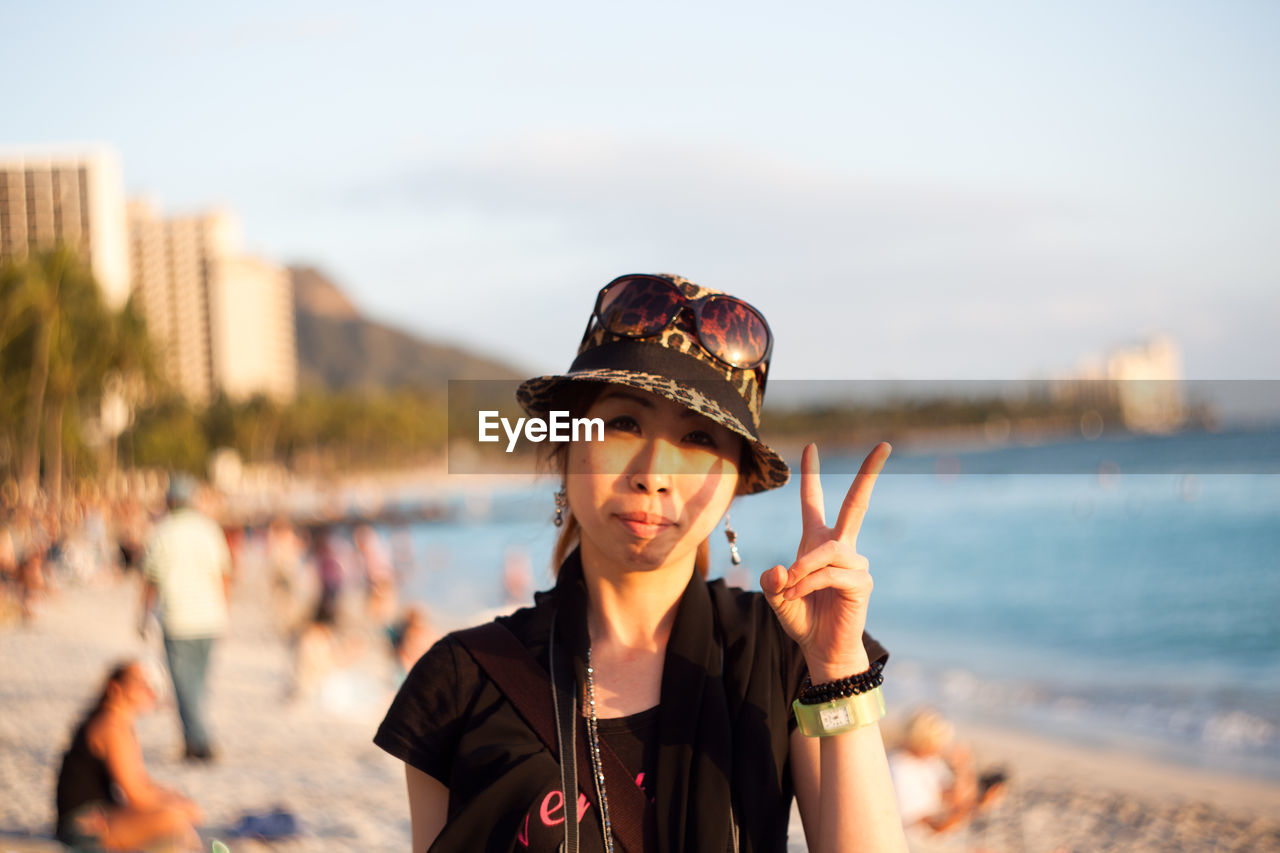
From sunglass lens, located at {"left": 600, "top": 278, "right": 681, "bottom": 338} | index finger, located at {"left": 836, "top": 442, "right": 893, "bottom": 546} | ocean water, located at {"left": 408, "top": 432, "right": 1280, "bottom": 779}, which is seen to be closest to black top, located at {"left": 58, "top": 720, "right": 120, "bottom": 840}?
ocean water, located at {"left": 408, "top": 432, "right": 1280, "bottom": 779}

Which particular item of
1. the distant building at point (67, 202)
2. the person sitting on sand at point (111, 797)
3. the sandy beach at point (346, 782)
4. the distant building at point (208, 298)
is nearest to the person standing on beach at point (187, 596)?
the sandy beach at point (346, 782)

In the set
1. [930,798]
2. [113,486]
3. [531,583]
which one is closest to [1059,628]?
[531,583]

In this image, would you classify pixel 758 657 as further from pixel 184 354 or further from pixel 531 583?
pixel 184 354

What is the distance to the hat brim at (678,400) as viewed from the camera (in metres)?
1.46

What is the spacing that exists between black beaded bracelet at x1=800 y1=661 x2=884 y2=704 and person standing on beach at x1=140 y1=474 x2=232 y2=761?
24.7 feet

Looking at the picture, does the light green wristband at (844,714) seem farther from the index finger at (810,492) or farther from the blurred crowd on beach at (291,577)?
the blurred crowd on beach at (291,577)

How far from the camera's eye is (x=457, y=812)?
4.85 feet

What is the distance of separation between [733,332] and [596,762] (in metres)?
0.69

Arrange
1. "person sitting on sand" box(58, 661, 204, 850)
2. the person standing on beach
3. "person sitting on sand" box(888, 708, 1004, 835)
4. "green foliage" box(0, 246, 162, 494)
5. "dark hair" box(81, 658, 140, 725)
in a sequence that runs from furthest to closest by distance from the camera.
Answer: "green foliage" box(0, 246, 162, 494), the person standing on beach, "person sitting on sand" box(888, 708, 1004, 835), "dark hair" box(81, 658, 140, 725), "person sitting on sand" box(58, 661, 204, 850)

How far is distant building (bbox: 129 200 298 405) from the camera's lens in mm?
→ 153125

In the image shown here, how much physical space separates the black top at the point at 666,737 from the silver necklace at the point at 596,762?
1 cm

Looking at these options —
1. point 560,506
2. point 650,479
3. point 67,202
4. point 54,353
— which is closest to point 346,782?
point 560,506

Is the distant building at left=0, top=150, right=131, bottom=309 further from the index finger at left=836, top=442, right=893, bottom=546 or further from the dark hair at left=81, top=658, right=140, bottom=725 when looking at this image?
the index finger at left=836, top=442, right=893, bottom=546

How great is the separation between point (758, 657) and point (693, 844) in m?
0.29
